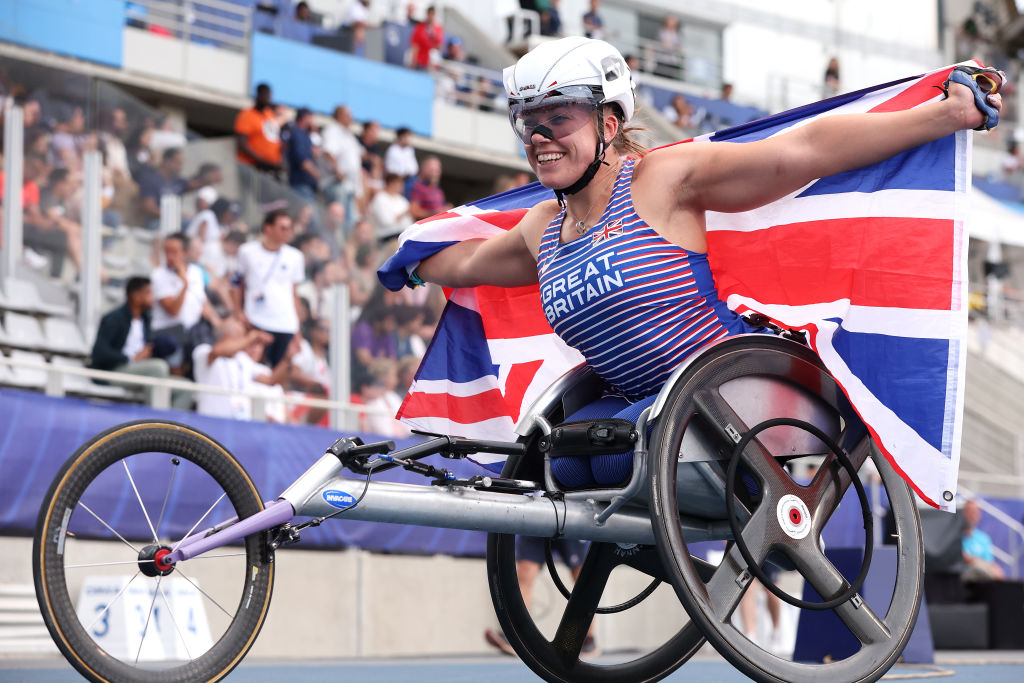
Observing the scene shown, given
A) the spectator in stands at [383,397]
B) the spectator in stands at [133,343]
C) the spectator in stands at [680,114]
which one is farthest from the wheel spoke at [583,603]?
the spectator in stands at [680,114]

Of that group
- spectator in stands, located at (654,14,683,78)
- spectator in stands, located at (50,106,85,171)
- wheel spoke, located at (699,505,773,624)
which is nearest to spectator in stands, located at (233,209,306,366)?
spectator in stands, located at (50,106,85,171)

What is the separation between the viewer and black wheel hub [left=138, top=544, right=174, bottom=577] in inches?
116

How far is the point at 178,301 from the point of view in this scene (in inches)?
340

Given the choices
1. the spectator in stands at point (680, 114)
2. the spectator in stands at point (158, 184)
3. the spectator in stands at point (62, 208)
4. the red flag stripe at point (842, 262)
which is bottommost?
the red flag stripe at point (842, 262)

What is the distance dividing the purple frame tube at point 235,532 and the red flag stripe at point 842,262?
151 centimetres

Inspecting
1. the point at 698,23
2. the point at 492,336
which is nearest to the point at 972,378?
the point at 698,23

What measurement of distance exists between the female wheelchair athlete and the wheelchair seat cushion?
4 cm

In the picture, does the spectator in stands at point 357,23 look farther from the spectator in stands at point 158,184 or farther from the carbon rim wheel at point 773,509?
the carbon rim wheel at point 773,509

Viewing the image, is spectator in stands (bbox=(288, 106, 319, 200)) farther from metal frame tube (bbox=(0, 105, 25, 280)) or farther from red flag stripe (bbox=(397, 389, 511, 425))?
red flag stripe (bbox=(397, 389, 511, 425))

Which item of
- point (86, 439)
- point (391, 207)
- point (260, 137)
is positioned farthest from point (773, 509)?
point (391, 207)

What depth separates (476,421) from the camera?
4.54 meters

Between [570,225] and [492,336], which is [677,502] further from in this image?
[492,336]

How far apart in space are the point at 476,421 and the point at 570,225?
0.95m

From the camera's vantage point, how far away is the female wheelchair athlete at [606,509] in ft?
9.88
